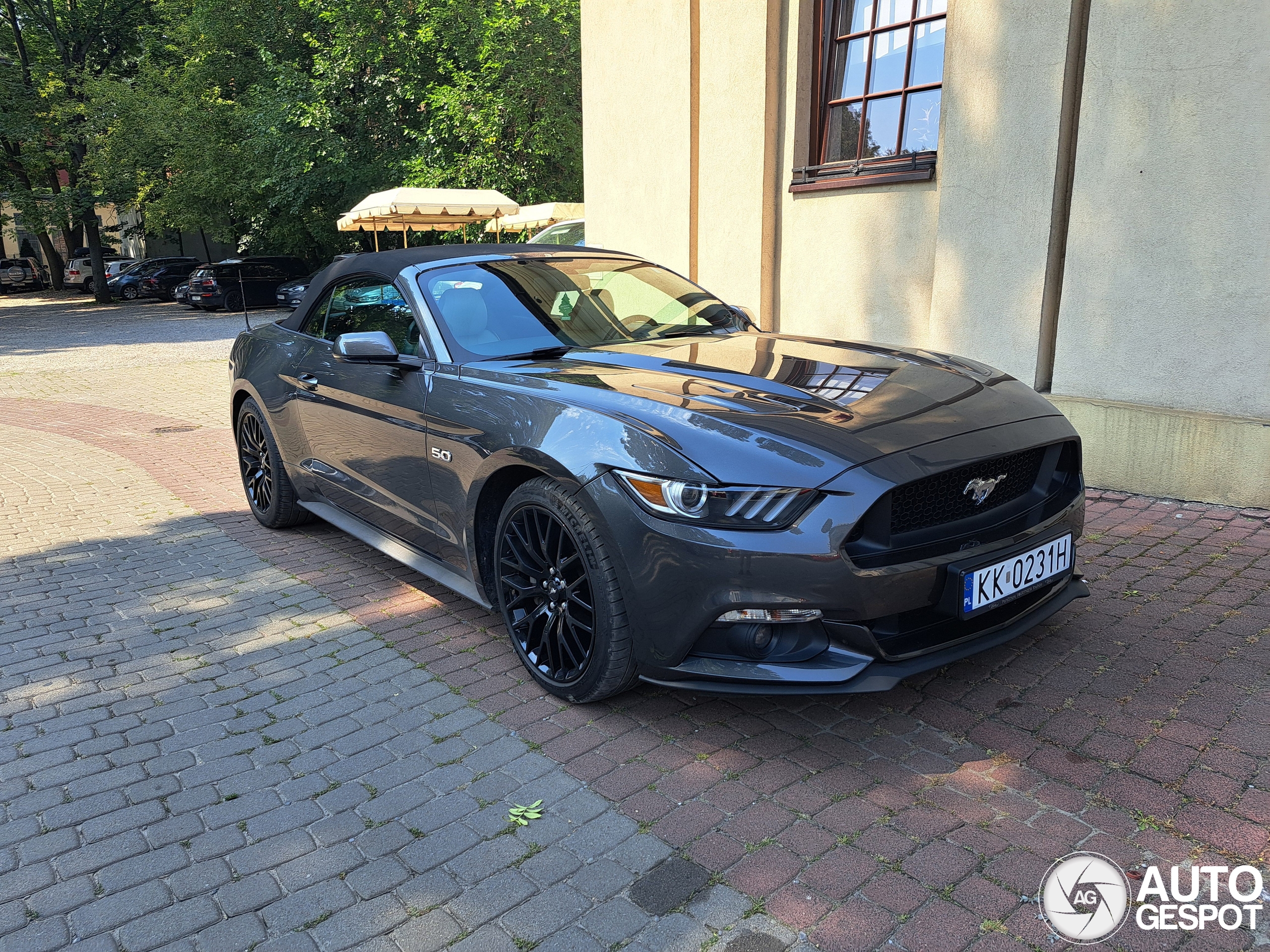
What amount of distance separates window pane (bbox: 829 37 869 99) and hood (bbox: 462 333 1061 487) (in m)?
4.50

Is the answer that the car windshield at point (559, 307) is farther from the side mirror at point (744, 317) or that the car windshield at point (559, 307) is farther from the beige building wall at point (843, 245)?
the beige building wall at point (843, 245)

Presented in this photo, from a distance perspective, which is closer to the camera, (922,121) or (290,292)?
(922,121)

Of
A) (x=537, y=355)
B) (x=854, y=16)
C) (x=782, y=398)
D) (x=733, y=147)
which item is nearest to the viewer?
(x=782, y=398)

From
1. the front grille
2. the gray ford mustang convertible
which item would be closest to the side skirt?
the gray ford mustang convertible

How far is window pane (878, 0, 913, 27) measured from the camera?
7270 millimetres

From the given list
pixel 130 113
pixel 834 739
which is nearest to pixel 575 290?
pixel 834 739

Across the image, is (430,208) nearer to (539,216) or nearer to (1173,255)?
(539,216)

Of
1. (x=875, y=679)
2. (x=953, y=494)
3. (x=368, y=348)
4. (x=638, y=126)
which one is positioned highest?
(x=638, y=126)

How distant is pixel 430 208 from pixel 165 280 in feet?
64.0

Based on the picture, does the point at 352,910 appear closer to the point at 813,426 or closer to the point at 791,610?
the point at 791,610

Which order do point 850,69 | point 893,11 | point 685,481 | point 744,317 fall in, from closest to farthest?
point 685,481, point 744,317, point 893,11, point 850,69

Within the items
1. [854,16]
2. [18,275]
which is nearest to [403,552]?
[854,16]

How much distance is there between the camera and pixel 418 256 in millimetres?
4418

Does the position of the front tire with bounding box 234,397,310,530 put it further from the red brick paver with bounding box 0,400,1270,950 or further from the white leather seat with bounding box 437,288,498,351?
the white leather seat with bounding box 437,288,498,351
